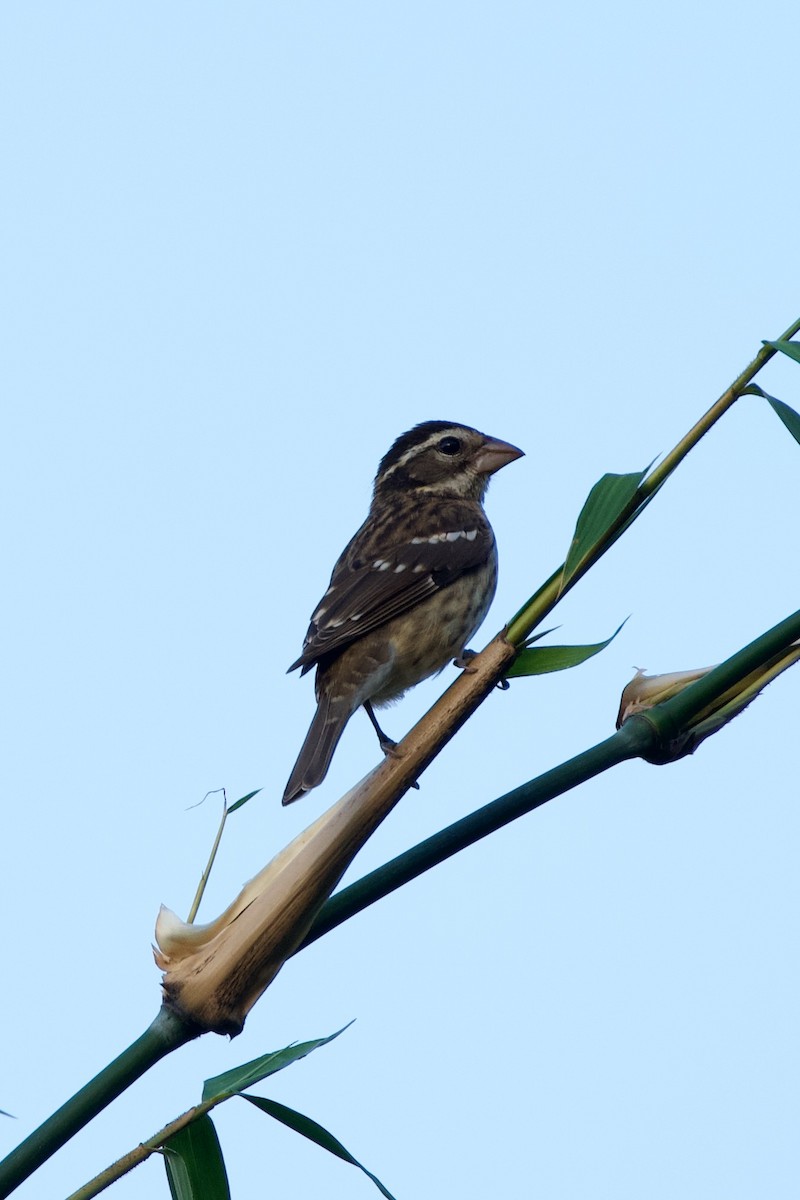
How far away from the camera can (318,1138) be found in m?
2.13

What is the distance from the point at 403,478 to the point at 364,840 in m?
4.07

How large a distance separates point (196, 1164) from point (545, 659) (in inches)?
39.6

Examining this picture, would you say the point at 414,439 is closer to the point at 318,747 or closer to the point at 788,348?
the point at 318,747

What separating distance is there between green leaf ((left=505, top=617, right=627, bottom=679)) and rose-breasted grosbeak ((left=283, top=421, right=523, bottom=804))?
5.05 feet

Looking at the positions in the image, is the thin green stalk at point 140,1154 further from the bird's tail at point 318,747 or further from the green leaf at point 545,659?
the bird's tail at point 318,747

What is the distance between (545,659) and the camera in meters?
2.50

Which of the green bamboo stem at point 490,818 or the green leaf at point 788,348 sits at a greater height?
the green leaf at point 788,348

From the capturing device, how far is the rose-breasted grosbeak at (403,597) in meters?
4.67

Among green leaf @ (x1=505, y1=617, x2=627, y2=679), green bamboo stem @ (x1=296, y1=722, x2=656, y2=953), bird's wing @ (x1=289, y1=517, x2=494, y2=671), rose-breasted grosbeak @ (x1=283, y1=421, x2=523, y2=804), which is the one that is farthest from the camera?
bird's wing @ (x1=289, y1=517, x2=494, y2=671)

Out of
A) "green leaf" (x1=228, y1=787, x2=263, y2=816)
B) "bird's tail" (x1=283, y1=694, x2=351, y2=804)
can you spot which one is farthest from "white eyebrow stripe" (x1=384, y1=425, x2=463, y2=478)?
"green leaf" (x1=228, y1=787, x2=263, y2=816)

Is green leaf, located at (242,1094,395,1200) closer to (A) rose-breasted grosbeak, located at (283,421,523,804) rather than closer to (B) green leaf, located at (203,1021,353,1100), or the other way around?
(B) green leaf, located at (203,1021,353,1100)

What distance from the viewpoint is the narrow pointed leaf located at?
2320 mm

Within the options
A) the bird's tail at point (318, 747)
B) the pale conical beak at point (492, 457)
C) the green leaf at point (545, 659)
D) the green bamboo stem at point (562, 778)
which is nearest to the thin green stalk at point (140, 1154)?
the green bamboo stem at point (562, 778)

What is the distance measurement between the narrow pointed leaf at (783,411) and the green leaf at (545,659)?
1.64 feet
